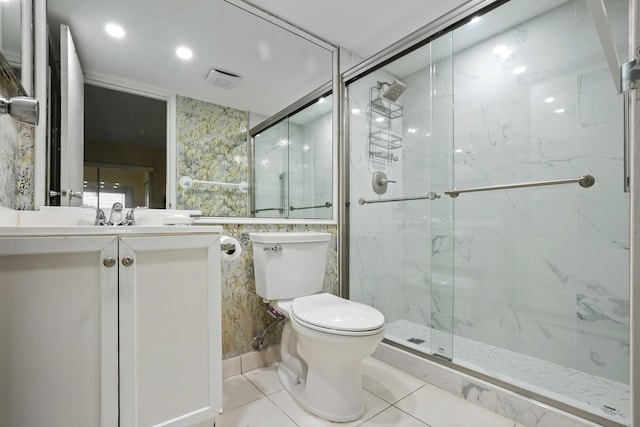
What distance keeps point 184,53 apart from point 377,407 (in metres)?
2.03

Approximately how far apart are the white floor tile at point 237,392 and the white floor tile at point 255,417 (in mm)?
41

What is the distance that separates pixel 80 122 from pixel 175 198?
51cm

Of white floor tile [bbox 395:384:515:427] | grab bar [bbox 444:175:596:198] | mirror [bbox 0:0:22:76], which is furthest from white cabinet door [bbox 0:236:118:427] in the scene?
grab bar [bbox 444:175:596:198]

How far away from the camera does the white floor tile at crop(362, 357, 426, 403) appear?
4.80ft

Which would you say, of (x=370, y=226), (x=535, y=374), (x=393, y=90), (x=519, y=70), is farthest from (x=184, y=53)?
(x=535, y=374)

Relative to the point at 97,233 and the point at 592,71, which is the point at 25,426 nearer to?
the point at 97,233

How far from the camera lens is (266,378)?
161cm

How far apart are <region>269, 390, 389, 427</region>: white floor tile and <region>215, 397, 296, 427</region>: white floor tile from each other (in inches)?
1.2

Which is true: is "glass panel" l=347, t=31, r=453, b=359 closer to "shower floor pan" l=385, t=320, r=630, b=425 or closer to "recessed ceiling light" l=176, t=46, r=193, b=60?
"shower floor pan" l=385, t=320, r=630, b=425

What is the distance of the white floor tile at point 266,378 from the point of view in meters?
1.51

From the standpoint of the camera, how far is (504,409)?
1.28 metres

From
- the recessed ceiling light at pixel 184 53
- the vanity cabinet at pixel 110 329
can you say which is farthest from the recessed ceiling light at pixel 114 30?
the vanity cabinet at pixel 110 329

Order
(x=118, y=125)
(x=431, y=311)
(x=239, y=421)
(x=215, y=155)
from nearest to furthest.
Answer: (x=239, y=421) → (x=118, y=125) → (x=215, y=155) → (x=431, y=311)

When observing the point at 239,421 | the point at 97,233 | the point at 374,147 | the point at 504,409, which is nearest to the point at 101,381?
the point at 97,233
